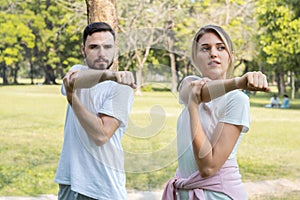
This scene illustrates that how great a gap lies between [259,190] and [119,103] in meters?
4.54

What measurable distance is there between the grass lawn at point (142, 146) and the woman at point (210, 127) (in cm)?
8

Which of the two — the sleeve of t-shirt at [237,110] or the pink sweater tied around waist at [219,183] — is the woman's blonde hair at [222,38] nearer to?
the sleeve of t-shirt at [237,110]

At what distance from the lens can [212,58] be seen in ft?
5.43

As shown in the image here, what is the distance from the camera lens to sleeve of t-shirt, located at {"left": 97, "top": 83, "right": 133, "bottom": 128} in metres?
1.66

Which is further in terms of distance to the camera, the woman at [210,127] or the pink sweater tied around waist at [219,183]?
the pink sweater tied around waist at [219,183]

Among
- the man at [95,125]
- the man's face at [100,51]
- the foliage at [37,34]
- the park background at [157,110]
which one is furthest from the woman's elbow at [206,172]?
the foliage at [37,34]

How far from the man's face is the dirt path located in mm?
3523

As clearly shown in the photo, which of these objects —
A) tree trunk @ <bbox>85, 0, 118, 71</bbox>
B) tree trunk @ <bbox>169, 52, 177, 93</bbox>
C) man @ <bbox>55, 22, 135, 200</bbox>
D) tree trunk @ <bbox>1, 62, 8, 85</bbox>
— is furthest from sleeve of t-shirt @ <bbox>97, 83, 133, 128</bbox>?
tree trunk @ <bbox>1, 62, 8, 85</bbox>

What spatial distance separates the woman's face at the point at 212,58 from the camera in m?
1.66

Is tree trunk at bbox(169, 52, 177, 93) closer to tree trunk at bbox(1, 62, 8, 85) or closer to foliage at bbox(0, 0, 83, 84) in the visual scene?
foliage at bbox(0, 0, 83, 84)

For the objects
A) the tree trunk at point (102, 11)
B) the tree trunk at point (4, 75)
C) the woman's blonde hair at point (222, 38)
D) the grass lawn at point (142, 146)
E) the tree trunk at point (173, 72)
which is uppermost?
the tree trunk at point (102, 11)

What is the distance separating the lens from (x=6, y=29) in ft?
118

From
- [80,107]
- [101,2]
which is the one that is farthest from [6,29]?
[80,107]

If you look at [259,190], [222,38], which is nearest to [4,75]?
[259,190]
